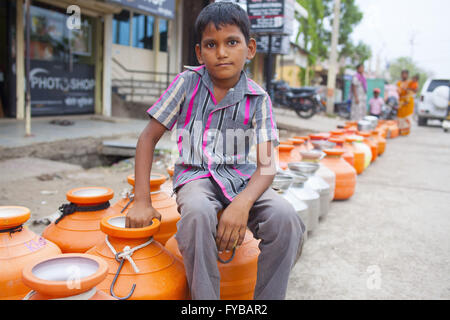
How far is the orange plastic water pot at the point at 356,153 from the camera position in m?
4.96

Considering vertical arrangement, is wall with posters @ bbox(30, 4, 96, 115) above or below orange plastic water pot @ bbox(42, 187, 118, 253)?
above

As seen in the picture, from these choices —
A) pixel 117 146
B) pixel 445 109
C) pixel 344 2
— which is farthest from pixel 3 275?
pixel 344 2

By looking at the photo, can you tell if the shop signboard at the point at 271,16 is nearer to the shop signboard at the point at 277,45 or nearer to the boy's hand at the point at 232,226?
the boy's hand at the point at 232,226

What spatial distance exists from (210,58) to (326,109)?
1702 cm

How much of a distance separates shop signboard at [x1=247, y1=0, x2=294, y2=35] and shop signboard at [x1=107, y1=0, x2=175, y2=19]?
2.14 metres

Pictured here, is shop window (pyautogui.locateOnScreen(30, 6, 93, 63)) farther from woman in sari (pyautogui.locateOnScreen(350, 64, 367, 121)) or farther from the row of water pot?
the row of water pot

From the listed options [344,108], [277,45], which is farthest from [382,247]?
[344,108]

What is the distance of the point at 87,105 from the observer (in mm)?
9156

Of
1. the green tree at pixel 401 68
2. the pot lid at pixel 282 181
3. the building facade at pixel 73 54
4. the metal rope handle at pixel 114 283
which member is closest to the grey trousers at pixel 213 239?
the metal rope handle at pixel 114 283

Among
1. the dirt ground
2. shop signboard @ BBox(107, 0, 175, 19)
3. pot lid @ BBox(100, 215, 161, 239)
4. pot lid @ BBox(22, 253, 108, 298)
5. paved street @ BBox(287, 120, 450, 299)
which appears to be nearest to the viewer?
pot lid @ BBox(22, 253, 108, 298)

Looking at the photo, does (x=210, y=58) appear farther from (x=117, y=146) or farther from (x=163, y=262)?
(x=117, y=146)

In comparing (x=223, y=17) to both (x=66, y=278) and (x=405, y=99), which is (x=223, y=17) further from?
(x=405, y=99)

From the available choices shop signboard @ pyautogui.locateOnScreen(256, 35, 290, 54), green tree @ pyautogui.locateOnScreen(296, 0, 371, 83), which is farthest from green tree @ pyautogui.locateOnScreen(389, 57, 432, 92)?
shop signboard @ pyautogui.locateOnScreen(256, 35, 290, 54)

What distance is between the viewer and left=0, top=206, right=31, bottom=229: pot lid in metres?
1.41
